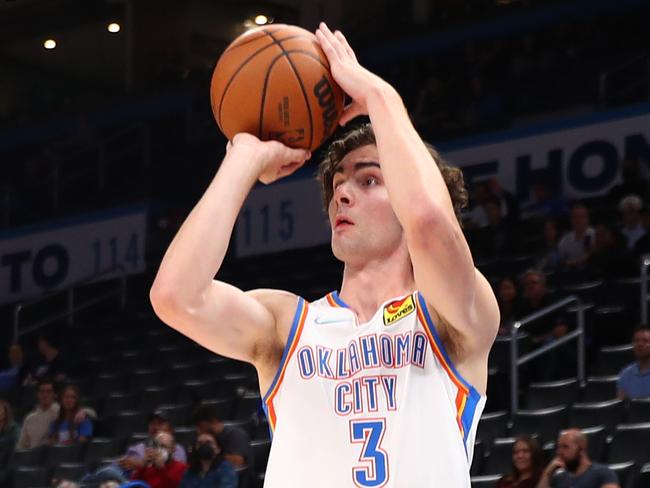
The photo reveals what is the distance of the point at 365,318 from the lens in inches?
120

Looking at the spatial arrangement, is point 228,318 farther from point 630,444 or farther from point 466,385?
point 630,444

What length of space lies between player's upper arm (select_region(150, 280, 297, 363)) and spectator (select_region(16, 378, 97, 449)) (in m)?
9.04

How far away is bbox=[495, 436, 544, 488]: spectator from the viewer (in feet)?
25.1

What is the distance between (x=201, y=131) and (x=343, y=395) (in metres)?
15.4

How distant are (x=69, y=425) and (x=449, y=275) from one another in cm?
950

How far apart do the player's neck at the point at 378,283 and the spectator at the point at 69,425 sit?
873 cm

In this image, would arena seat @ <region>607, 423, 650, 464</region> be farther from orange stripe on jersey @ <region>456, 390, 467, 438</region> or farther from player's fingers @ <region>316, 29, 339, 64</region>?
player's fingers @ <region>316, 29, 339, 64</region>

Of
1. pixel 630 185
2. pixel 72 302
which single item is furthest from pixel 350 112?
pixel 72 302

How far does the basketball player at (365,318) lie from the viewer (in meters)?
2.80

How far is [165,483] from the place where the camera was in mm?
9211

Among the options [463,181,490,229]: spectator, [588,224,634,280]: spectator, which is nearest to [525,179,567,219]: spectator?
[463,181,490,229]: spectator

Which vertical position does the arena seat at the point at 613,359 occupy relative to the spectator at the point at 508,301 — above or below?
below

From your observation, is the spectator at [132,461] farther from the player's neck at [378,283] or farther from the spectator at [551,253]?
the player's neck at [378,283]

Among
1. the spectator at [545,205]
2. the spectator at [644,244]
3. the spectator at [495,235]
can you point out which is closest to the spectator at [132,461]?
the spectator at [495,235]
